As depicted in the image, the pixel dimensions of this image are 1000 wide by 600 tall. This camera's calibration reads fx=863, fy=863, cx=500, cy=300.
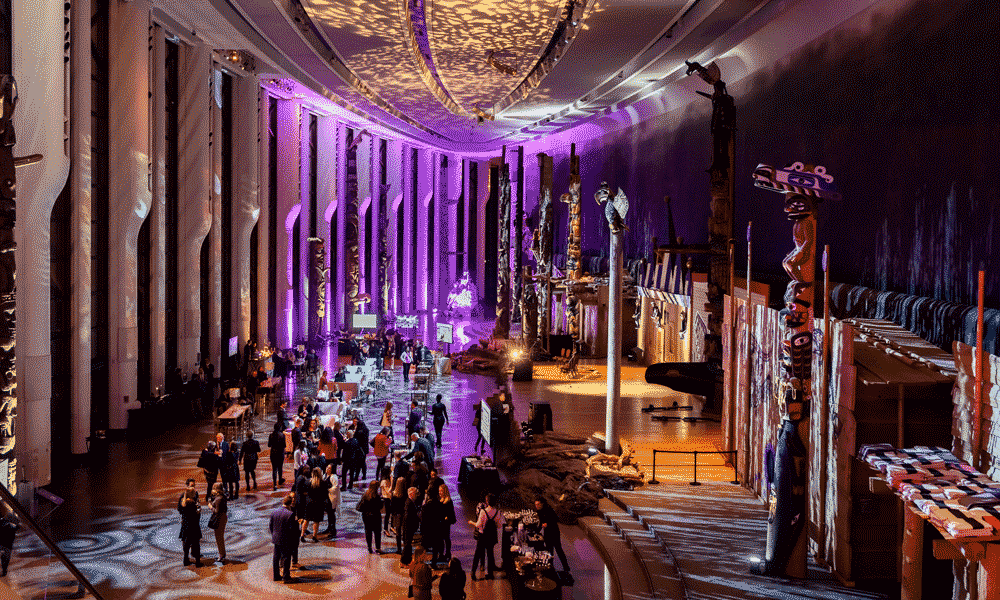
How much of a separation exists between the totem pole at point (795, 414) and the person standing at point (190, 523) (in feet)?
20.3

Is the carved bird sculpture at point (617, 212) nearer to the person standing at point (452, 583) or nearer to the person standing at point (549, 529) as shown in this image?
the person standing at point (549, 529)

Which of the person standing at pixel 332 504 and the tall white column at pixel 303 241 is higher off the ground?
the tall white column at pixel 303 241

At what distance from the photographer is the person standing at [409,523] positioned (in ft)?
33.3

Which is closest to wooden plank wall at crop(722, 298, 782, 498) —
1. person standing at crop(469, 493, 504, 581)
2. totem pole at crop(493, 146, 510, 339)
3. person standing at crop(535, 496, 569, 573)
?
person standing at crop(535, 496, 569, 573)

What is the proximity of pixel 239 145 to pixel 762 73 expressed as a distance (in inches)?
541

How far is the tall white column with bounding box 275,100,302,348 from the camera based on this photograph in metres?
26.6

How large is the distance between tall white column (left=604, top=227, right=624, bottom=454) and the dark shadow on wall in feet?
11.3

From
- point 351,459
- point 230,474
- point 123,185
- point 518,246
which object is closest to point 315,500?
point 230,474

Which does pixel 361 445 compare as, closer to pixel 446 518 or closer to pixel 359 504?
pixel 359 504

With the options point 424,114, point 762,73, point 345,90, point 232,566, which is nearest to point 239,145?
point 345,90

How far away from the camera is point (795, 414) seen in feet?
28.9

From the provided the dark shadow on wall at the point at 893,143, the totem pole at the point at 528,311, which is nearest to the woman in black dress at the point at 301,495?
the dark shadow on wall at the point at 893,143

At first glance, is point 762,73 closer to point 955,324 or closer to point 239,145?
point 955,324

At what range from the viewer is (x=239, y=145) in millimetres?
23500
